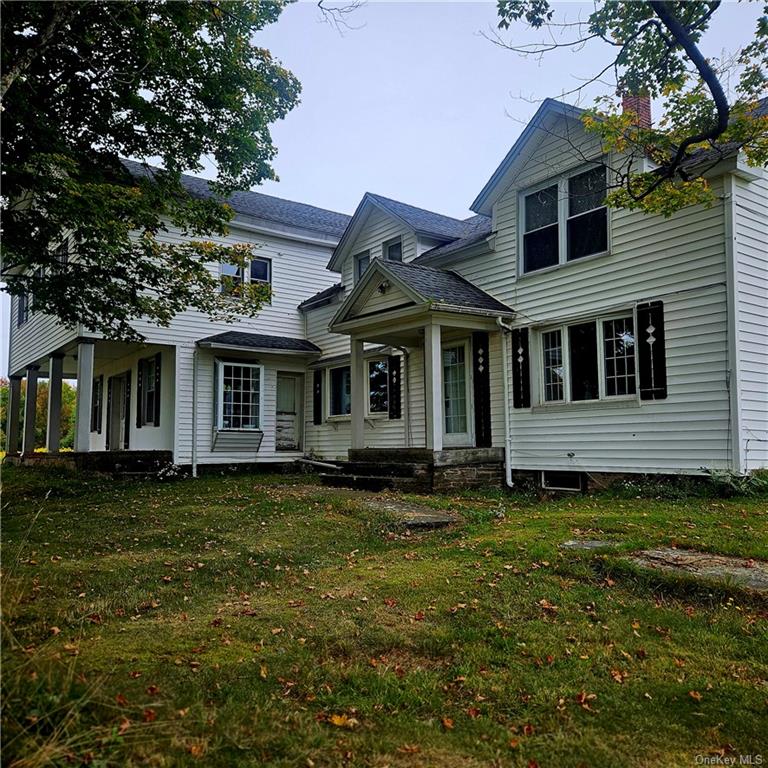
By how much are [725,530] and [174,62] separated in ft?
31.4

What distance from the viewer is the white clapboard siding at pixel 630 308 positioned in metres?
9.58

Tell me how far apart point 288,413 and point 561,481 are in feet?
30.4

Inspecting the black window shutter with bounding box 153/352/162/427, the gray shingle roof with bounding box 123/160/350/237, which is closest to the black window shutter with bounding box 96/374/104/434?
the black window shutter with bounding box 153/352/162/427

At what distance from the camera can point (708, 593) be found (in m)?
5.02

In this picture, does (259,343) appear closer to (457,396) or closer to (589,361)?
(457,396)

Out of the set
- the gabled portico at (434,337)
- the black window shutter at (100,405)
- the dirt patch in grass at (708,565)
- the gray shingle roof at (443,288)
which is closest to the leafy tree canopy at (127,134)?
the gabled portico at (434,337)

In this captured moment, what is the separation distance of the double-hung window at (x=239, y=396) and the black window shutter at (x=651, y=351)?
411 inches

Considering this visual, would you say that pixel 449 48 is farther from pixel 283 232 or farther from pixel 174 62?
pixel 283 232

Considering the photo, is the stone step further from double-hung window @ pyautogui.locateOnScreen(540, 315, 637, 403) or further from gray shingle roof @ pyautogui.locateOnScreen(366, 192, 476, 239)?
gray shingle roof @ pyautogui.locateOnScreen(366, 192, 476, 239)

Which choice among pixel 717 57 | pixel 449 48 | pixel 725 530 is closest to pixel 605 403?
pixel 725 530

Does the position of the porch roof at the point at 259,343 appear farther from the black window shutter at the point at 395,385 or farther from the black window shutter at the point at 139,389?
the black window shutter at the point at 395,385

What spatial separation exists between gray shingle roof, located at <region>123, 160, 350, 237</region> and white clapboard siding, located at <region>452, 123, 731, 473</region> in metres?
7.84

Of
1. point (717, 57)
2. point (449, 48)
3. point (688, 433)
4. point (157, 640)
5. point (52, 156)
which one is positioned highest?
point (449, 48)

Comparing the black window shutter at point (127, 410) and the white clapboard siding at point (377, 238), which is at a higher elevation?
the white clapboard siding at point (377, 238)
